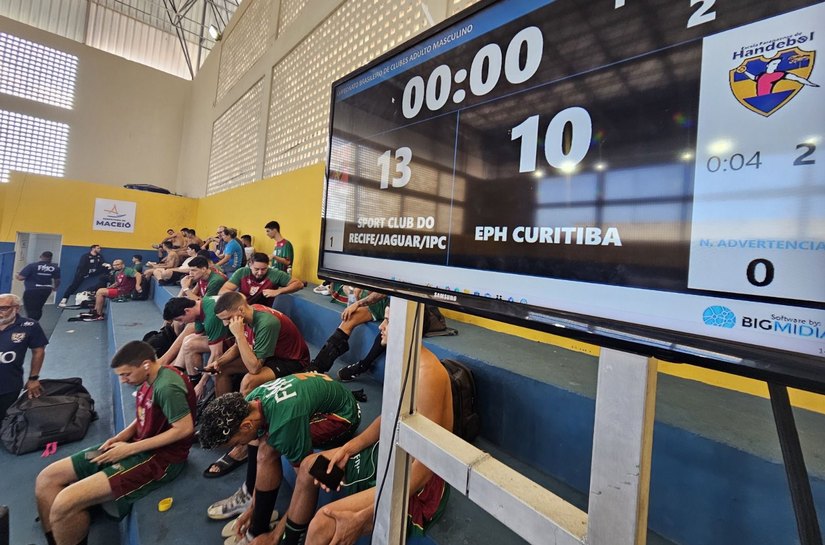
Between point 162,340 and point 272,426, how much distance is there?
275 cm

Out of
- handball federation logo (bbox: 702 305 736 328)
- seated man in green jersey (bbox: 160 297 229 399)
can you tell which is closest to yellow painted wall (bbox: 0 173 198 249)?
seated man in green jersey (bbox: 160 297 229 399)

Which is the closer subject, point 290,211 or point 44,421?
point 44,421

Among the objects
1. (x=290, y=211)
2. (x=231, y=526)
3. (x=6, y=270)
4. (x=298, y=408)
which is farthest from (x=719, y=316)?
(x=6, y=270)

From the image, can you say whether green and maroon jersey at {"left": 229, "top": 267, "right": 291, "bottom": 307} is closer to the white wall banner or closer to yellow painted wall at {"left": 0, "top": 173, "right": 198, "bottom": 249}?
yellow painted wall at {"left": 0, "top": 173, "right": 198, "bottom": 249}

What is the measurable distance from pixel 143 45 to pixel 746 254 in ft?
50.8

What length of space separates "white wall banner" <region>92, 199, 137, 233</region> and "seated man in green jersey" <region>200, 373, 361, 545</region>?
977cm

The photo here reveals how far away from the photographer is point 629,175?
1.55 feet

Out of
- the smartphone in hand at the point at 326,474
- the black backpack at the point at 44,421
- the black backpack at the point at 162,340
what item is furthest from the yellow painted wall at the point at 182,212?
the black backpack at the point at 44,421

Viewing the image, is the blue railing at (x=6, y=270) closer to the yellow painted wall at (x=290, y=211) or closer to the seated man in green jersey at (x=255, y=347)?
the yellow painted wall at (x=290, y=211)

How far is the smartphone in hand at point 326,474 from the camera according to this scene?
49.5 inches

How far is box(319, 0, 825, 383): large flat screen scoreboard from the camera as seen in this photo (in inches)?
14.5

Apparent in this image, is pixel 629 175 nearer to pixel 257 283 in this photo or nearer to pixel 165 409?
pixel 165 409

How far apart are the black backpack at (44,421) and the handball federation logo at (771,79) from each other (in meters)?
3.87

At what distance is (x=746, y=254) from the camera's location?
1.28 ft
